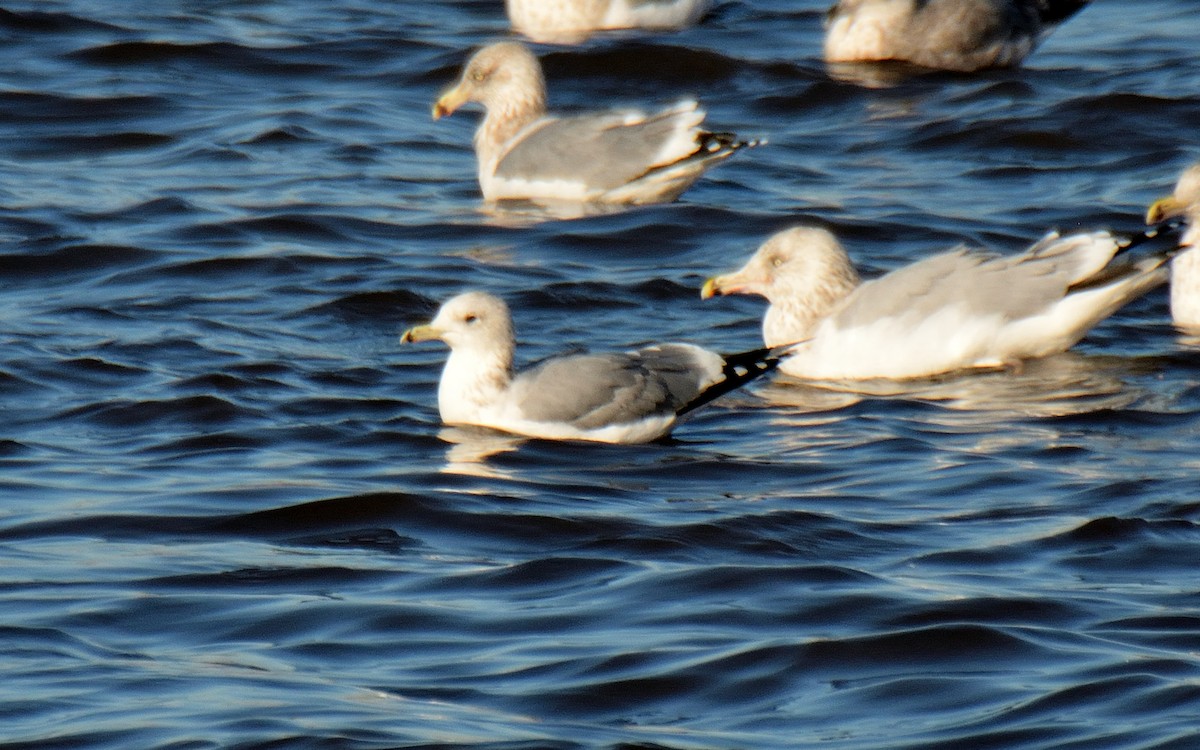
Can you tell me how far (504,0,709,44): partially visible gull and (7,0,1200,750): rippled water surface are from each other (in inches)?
34.6

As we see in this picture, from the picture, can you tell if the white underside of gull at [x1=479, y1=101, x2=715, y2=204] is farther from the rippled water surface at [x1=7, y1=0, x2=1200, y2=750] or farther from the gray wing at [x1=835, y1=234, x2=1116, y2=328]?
the gray wing at [x1=835, y1=234, x2=1116, y2=328]

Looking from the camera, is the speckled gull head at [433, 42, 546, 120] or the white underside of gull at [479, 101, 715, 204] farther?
the speckled gull head at [433, 42, 546, 120]

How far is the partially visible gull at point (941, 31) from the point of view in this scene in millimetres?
16141

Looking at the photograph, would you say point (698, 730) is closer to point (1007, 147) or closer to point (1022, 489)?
point (1022, 489)

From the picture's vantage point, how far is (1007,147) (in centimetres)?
1448

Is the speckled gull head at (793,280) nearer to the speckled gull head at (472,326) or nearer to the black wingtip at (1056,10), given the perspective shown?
the speckled gull head at (472,326)

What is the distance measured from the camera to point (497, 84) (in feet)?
46.5

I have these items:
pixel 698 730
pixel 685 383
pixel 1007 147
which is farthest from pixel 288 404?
pixel 1007 147

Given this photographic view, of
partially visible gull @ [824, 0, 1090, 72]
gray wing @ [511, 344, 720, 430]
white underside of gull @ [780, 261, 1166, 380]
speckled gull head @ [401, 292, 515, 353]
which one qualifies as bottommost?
white underside of gull @ [780, 261, 1166, 380]

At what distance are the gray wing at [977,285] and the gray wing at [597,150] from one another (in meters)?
3.36

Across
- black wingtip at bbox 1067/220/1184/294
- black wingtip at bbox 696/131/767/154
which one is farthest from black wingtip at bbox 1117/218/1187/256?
black wingtip at bbox 696/131/767/154

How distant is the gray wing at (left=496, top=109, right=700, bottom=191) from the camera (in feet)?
43.1

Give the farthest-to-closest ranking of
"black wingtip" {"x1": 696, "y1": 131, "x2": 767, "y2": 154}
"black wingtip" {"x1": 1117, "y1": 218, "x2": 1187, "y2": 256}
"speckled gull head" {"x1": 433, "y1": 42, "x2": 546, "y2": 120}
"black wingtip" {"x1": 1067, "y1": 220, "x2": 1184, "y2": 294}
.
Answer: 1. "speckled gull head" {"x1": 433, "y1": 42, "x2": 546, "y2": 120}
2. "black wingtip" {"x1": 696, "y1": 131, "x2": 767, "y2": 154}
3. "black wingtip" {"x1": 1117, "y1": 218, "x2": 1187, "y2": 256}
4. "black wingtip" {"x1": 1067, "y1": 220, "x2": 1184, "y2": 294}

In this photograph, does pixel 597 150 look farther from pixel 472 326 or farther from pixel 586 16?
pixel 586 16
